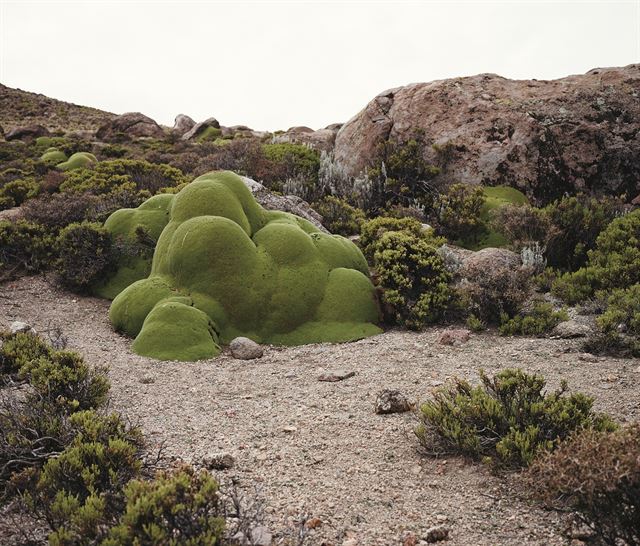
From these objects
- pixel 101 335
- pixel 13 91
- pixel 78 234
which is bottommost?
pixel 101 335

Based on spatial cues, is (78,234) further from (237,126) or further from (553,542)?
(237,126)

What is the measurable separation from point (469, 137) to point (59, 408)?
A: 20.7 metres

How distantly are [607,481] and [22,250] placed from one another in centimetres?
1677

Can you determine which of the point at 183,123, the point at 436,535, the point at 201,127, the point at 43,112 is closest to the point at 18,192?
the point at 436,535

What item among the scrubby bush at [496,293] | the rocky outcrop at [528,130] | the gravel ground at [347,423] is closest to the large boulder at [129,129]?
the rocky outcrop at [528,130]

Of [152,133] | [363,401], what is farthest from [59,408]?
[152,133]

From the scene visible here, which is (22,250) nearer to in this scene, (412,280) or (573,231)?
(412,280)

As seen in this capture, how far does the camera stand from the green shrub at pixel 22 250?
618 inches

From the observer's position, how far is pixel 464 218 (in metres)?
19.4

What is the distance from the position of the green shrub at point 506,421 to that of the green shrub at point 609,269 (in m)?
7.92

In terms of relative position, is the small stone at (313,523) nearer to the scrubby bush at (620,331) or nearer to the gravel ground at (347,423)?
the gravel ground at (347,423)

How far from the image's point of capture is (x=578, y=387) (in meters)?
7.65

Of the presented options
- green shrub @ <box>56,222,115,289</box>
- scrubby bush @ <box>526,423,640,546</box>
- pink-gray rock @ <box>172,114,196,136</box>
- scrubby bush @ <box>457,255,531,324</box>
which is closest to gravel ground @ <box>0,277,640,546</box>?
scrubby bush @ <box>526,423,640,546</box>

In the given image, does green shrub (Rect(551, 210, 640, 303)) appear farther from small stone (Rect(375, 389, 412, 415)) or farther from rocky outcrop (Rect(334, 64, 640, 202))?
small stone (Rect(375, 389, 412, 415))
